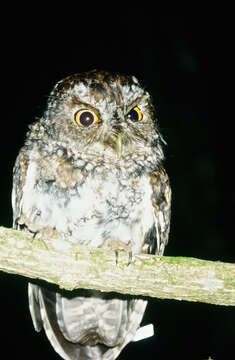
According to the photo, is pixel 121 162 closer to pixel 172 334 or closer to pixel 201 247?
pixel 201 247

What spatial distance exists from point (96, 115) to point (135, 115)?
313mm

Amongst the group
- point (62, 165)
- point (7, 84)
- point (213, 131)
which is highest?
point (7, 84)

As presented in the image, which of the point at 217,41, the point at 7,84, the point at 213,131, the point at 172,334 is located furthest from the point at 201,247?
the point at 7,84

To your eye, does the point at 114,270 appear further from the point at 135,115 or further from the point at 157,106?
the point at 157,106

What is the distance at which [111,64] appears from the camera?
6141 millimetres

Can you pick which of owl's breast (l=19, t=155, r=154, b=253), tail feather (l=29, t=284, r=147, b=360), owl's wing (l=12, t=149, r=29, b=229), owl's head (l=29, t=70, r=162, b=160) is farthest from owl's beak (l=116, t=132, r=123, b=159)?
tail feather (l=29, t=284, r=147, b=360)

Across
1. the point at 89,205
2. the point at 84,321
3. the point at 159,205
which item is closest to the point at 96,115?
the point at 89,205

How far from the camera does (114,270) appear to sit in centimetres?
208

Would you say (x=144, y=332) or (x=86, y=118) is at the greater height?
(x=86, y=118)

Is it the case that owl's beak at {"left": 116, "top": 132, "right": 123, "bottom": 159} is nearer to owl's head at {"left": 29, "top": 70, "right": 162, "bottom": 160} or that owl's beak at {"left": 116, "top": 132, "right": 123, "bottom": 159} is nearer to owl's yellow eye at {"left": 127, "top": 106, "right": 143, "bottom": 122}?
owl's head at {"left": 29, "top": 70, "right": 162, "bottom": 160}

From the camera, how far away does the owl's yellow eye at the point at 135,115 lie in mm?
2664

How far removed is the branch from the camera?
200 cm

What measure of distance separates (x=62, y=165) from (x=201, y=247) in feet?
11.3

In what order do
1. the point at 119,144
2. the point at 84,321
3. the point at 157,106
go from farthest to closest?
1. the point at 157,106
2. the point at 84,321
3. the point at 119,144
